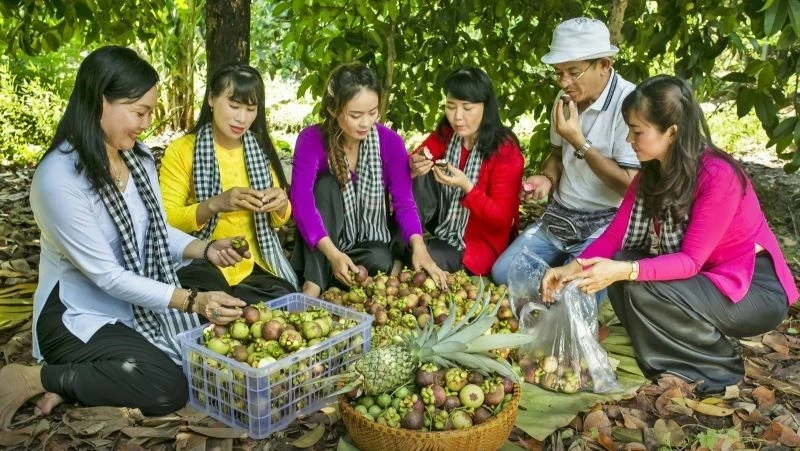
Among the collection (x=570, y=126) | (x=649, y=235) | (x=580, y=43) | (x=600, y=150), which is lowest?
(x=649, y=235)

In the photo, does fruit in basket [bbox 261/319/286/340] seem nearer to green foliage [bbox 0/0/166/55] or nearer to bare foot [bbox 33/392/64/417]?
bare foot [bbox 33/392/64/417]

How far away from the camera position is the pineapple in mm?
2393

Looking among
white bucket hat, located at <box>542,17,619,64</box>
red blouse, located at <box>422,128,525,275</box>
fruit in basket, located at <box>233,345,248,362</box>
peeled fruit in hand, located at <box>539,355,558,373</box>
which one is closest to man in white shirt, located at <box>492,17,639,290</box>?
white bucket hat, located at <box>542,17,619,64</box>

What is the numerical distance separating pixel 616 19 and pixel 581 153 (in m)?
1.26

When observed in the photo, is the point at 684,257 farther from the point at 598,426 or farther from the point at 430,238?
the point at 430,238

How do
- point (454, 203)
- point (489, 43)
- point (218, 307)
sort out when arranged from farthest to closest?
point (489, 43)
point (454, 203)
point (218, 307)

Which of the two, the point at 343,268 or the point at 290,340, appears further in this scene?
the point at 343,268

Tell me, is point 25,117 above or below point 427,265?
above

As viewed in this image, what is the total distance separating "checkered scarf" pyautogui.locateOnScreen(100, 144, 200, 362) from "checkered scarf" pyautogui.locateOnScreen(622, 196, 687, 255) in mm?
1866

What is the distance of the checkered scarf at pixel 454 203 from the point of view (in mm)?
3881

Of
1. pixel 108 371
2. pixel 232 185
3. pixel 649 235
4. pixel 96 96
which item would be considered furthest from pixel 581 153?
pixel 108 371

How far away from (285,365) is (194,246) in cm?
84

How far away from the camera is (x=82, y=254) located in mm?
2613

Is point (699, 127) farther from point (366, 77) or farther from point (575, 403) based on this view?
point (366, 77)
